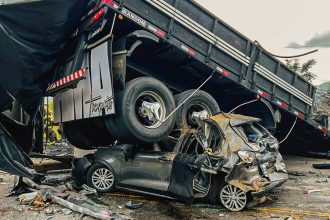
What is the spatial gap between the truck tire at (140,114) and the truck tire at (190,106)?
32 centimetres

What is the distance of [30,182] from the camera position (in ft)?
20.0

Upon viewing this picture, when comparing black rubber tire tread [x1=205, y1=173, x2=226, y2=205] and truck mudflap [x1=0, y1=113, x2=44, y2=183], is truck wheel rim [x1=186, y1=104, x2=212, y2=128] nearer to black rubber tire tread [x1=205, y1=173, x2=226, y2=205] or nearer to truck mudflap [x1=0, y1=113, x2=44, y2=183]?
black rubber tire tread [x1=205, y1=173, x2=226, y2=205]

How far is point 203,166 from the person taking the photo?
16.6ft

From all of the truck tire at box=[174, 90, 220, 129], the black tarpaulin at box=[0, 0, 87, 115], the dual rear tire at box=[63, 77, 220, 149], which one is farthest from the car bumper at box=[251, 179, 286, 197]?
the black tarpaulin at box=[0, 0, 87, 115]

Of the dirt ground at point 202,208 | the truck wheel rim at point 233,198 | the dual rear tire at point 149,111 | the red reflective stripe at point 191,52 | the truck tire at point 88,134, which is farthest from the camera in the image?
the truck tire at point 88,134

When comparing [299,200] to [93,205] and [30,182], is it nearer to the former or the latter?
[93,205]

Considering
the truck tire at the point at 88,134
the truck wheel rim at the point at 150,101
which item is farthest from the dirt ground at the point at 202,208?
the truck tire at the point at 88,134

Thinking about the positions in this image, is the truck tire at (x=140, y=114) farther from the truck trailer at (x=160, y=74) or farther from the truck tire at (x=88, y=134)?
the truck tire at (x=88, y=134)

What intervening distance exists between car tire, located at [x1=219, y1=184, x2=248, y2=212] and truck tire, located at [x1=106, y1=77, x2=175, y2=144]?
1.55 m

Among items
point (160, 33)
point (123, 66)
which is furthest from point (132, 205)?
point (160, 33)

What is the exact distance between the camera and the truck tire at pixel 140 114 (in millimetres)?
5723

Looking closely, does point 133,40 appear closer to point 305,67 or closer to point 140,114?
point 140,114

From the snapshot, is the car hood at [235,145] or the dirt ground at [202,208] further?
the car hood at [235,145]

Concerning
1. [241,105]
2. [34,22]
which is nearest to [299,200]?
[241,105]
